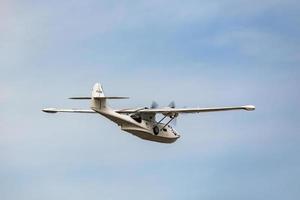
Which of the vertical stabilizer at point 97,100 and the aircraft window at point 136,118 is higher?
the vertical stabilizer at point 97,100

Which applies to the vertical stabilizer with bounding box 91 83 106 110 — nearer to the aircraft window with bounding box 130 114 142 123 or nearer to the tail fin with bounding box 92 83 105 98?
the tail fin with bounding box 92 83 105 98

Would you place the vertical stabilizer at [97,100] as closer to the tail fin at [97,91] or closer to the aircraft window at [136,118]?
the tail fin at [97,91]

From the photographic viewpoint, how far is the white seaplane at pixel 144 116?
10044 cm

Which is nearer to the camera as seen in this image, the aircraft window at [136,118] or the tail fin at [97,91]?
the tail fin at [97,91]

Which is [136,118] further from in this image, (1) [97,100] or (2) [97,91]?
(2) [97,91]

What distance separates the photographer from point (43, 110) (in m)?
118

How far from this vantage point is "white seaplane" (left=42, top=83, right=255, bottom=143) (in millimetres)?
100438

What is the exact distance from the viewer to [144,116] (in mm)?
105375

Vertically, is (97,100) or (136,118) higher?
(97,100)

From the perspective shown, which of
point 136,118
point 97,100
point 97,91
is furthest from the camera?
point 136,118

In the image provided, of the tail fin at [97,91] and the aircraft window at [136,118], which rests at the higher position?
the tail fin at [97,91]

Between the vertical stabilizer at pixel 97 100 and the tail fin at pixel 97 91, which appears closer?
the vertical stabilizer at pixel 97 100

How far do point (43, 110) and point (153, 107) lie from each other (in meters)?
17.7

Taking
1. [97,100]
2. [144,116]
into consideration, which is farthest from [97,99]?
[144,116]
